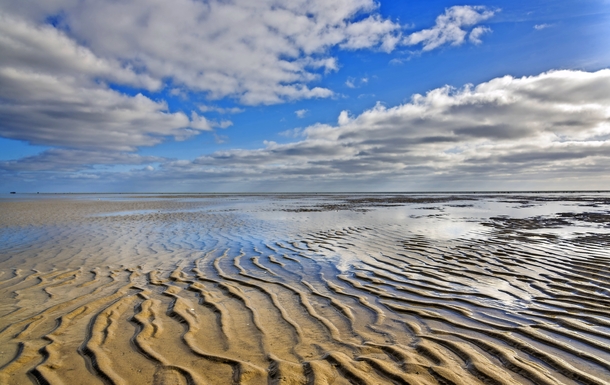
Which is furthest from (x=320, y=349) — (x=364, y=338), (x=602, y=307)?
(x=602, y=307)

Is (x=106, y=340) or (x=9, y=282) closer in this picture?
(x=106, y=340)

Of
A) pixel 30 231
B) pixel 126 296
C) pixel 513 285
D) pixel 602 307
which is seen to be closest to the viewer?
pixel 602 307

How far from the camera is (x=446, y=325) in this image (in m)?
4.25

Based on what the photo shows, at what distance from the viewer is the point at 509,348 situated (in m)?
3.59

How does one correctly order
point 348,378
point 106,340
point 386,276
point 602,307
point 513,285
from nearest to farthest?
1. point 348,378
2. point 106,340
3. point 602,307
4. point 513,285
5. point 386,276

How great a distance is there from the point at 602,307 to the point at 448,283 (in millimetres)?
2146

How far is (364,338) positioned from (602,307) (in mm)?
3712

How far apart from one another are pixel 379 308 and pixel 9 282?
6912mm

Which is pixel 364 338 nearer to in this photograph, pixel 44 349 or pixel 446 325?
pixel 446 325

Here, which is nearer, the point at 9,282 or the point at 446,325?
the point at 446,325

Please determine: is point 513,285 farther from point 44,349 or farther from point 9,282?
point 9,282

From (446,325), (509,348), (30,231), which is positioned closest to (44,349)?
(446,325)

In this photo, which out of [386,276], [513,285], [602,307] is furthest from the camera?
[386,276]

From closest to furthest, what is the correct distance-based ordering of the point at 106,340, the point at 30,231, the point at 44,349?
the point at 44,349 < the point at 106,340 < the point at 30,231
